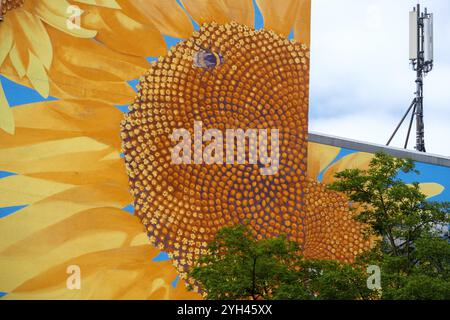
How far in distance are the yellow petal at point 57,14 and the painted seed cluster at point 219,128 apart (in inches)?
98.0

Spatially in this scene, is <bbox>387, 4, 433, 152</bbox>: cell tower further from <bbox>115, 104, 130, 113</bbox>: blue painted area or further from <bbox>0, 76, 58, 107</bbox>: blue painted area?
<bbox>0, 76, 58, 107</bbox>: blue painted area

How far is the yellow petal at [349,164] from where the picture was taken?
2858 centimetres

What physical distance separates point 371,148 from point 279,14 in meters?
7.38

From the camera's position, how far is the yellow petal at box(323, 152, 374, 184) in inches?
1125

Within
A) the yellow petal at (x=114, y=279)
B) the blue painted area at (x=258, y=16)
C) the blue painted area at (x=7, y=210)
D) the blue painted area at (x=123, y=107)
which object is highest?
the blue painted area at (x=258, y=16)

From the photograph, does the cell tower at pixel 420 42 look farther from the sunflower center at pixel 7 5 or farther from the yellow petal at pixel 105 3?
the sunflower center at pixel 7 5

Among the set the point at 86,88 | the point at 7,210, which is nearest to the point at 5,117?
the point at 86,88

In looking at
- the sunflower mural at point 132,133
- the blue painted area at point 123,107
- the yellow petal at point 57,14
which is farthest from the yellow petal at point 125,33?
the blue painted area at point 123,107

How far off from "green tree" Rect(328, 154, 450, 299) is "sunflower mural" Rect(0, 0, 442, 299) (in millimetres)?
3820

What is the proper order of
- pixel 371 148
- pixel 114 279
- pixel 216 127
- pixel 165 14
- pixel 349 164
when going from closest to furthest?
pixel 114 279 < pixel 165 14 < pixel 216 127 < pixel 349 164 < pixel 371 148

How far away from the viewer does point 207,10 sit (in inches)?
968

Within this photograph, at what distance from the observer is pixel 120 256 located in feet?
74.8

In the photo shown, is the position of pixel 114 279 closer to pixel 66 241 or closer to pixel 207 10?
pixel 66 241
